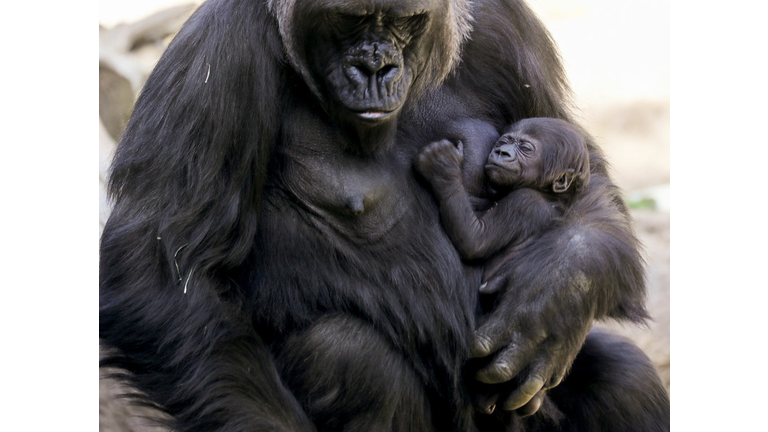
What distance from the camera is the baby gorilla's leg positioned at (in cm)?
285

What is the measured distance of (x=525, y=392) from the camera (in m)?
2.92

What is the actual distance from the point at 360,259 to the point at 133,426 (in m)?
2.12

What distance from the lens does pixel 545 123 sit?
3330mm

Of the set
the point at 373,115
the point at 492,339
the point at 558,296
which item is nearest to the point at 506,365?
the point at 492,339

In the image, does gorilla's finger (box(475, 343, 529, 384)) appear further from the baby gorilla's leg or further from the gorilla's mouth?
the gorilla's mouth

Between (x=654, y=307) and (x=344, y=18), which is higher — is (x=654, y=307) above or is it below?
below

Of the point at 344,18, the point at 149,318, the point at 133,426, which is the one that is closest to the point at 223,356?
the point at 149,318

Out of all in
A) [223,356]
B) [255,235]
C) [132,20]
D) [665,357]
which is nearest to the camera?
[223,356]

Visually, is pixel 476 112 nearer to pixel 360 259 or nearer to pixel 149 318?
pixel 360 259

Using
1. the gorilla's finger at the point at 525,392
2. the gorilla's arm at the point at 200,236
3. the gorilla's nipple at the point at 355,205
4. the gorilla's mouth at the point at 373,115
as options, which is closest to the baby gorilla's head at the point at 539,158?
the gorilla's nipple at the point at 355,205

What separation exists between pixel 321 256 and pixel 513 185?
33.4 inches

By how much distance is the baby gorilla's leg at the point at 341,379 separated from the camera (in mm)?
2850

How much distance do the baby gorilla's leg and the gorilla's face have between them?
804 millimetres

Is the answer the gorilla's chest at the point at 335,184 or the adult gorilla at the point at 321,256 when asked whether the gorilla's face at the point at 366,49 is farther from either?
the gorilla's chest at the point at 335,184
